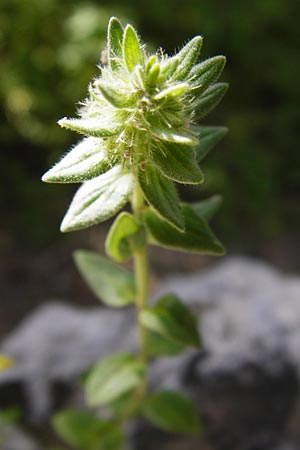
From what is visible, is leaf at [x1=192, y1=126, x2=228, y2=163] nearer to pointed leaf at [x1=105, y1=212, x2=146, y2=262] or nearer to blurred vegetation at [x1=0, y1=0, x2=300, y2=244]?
pointed leaf at [x1=105, y1=212, x2=146, y2=262]

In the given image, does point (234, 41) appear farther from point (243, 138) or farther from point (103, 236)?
point (103, 236)

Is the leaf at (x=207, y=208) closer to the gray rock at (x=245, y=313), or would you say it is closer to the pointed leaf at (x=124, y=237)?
the pointed leaf at (x=124, y=237)

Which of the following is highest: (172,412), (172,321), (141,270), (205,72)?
(205,72)

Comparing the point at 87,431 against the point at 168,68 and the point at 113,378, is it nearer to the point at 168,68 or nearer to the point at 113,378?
the point at 113,378

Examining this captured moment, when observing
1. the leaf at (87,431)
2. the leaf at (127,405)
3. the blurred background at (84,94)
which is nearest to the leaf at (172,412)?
the leaf at (127,405)

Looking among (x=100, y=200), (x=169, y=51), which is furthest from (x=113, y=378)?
(x=169, y=51)

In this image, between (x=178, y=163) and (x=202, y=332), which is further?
(x=202, y=332)

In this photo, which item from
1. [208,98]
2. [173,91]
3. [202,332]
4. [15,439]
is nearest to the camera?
[173,91]

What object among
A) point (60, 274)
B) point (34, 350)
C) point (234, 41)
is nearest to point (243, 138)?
point (234, 41)
